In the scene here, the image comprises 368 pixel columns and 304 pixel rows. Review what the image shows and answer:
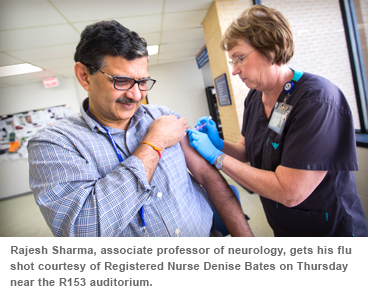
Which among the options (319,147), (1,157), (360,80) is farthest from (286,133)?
(1,157)

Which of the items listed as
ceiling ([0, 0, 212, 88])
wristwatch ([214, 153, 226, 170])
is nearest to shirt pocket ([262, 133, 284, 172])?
wristwatch ([214, 153, 226, 170])

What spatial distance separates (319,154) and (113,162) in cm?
94

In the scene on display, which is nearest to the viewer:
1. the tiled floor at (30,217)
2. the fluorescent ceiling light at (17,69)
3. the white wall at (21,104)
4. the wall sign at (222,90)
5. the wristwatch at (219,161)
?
the wristwatch at (219,161)

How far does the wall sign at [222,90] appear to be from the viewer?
398 centimetres

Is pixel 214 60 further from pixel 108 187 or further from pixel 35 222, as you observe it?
pixel 35 222

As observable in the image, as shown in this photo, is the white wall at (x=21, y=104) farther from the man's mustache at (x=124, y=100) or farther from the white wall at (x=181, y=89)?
the man's mustache at (x=124, y=100)

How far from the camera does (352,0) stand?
6.78ft

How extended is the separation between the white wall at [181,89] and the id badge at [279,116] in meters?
6.23

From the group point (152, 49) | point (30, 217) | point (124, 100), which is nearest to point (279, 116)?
point (124, 100)

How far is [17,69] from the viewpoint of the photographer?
516 centimetres

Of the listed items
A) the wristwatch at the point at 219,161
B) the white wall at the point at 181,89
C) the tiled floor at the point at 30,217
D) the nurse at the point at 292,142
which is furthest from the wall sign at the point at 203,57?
→ the wristwatch at the point at 219,161

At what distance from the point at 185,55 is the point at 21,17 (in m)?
4.40

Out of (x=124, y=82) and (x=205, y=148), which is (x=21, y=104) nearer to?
(x=124, y=82)

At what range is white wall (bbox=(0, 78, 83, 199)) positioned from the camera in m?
6.45
